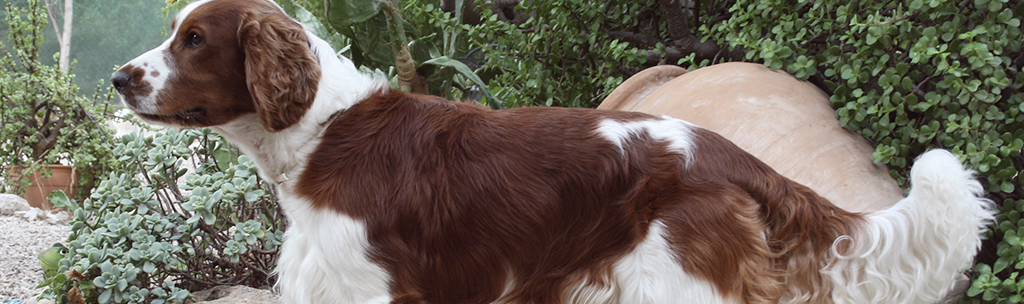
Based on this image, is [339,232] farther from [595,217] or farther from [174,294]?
[174,294]

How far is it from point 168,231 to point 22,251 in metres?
2.22

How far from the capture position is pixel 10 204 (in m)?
5.48

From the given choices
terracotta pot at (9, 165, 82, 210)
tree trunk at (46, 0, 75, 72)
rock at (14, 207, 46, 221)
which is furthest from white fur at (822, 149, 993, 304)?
tree trunk at (46, 0, 75, 72)

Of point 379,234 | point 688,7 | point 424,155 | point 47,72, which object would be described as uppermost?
point 424,155

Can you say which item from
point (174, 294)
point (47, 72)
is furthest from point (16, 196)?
point (174, 294)

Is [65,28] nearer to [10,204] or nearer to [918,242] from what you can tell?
[10,204]

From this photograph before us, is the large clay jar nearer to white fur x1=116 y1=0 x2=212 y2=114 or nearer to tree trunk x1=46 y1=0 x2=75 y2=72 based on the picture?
white fur x1=116 y1=0 x2=212 y2=114

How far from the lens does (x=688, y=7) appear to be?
360 cm

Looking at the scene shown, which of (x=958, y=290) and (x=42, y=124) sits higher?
(x=958, y=290)

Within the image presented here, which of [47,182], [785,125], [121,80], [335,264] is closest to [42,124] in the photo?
[47,182]

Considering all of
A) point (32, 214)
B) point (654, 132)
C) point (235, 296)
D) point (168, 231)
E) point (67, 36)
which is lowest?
point (32, 214)

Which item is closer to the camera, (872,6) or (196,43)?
(196,43)

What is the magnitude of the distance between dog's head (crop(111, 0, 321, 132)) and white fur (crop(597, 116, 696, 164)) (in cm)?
74

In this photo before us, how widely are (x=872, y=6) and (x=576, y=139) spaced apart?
A: 1353 millimetres
